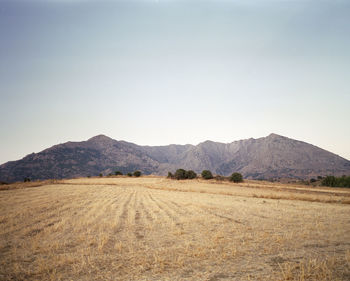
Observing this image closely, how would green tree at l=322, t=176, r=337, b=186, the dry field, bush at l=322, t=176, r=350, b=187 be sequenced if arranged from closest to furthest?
1. the dry field
2. bush at l=322, t=176, r=350, b=187
3. green tree at l=322, t=176, r=337, b=186

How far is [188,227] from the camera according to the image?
14.5m

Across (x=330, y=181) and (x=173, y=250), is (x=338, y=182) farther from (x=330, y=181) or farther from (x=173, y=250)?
(x=173, y=250)

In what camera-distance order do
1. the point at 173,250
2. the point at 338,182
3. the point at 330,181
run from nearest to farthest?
the point at 173,250 < the point at 338,182 < the point at 330,181

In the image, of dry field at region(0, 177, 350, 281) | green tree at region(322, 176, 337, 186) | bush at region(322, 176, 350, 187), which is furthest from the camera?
green tree at region(322, 176, 337, 186)

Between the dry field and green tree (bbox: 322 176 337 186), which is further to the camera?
green tree (bbox: 322 176 337 186)

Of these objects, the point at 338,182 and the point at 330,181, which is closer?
the point at 338,182

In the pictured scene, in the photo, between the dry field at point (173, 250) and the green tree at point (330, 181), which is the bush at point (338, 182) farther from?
the dry field at point (173, 250)

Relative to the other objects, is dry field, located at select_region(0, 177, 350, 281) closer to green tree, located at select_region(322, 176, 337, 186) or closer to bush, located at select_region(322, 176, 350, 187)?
bush, located at select_region(322, 176, 350, 187)

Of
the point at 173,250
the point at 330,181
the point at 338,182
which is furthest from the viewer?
the point at 330,181

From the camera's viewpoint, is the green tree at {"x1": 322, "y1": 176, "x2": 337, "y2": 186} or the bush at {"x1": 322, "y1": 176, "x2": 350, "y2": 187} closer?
the bush at {"x1": 322, "y1": 176, "x2": 350, "y2": 187}

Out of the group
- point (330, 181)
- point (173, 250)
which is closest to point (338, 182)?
point (330, 181)

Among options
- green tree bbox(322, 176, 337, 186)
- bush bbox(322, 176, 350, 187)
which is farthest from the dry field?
green tree bbox(322, 176, 337, 186)

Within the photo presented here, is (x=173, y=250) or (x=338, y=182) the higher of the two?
(x=173, y=250)

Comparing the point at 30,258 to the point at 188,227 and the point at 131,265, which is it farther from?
the point at 188,227
